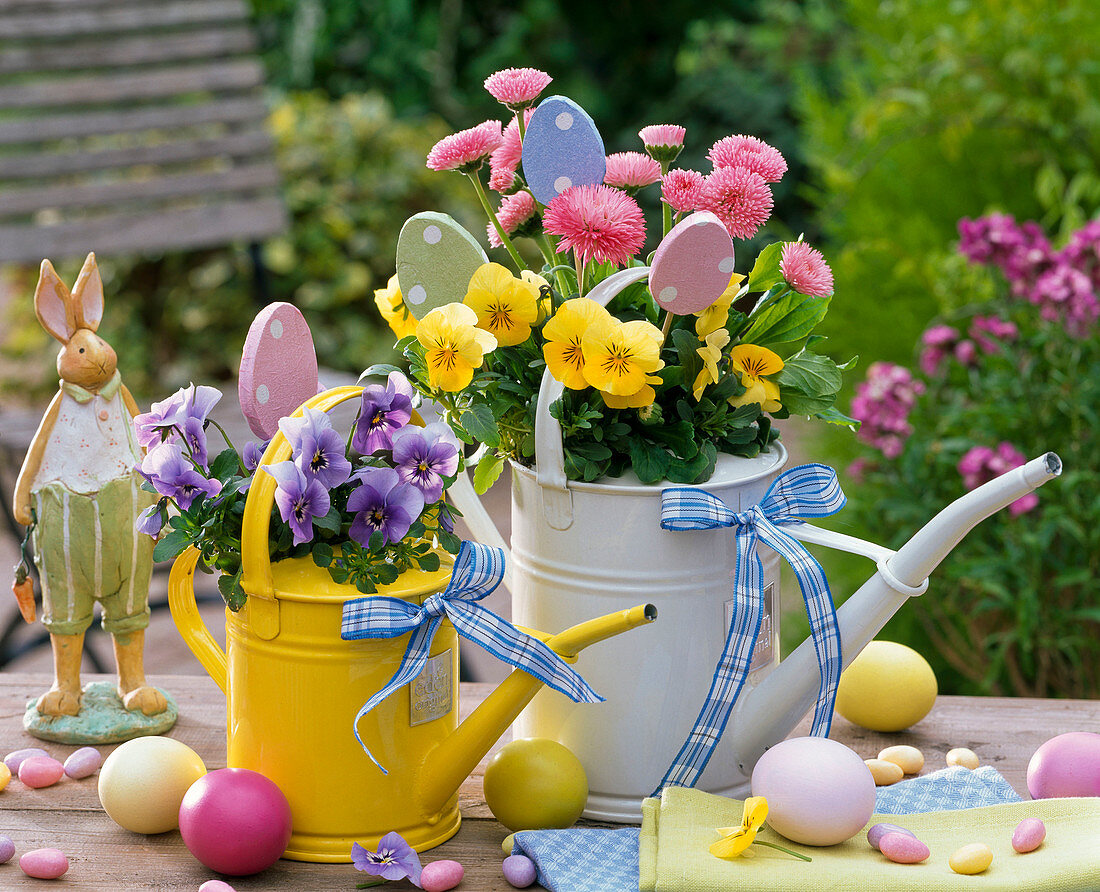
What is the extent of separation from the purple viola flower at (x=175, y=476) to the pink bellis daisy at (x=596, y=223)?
30cm

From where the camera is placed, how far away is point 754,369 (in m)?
0.89

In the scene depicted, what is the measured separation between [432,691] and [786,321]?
388mm

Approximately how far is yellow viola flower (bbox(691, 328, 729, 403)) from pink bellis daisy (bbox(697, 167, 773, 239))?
74 millimetres

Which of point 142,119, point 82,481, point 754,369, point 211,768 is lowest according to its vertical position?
point 211,768

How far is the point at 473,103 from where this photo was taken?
4.72 metres

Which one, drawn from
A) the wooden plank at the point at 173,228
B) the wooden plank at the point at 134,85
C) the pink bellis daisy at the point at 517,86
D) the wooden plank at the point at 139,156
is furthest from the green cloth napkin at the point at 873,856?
the wooden plank at the point at 134,85

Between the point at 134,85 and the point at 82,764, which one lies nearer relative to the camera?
the point at 82,764

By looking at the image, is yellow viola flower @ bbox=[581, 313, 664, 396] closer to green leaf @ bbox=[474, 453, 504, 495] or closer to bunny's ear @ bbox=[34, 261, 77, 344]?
green leaf @ bbox=[474, 453, 504, 495]

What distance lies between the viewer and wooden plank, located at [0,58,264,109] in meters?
2.66

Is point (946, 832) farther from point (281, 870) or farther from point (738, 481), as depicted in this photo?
point (281, 870)

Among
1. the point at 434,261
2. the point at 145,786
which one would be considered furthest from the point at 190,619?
the point at 434,261

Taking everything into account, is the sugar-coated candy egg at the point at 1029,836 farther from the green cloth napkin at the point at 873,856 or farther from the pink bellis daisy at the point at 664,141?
the pink bellis daisy at the point at 664,141

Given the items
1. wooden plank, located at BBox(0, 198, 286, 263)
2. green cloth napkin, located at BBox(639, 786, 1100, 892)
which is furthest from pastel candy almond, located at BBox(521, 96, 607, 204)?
wooden plank, located at BBox(0, 198, 286, 263)

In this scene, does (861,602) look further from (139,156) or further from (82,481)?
(139,156)
